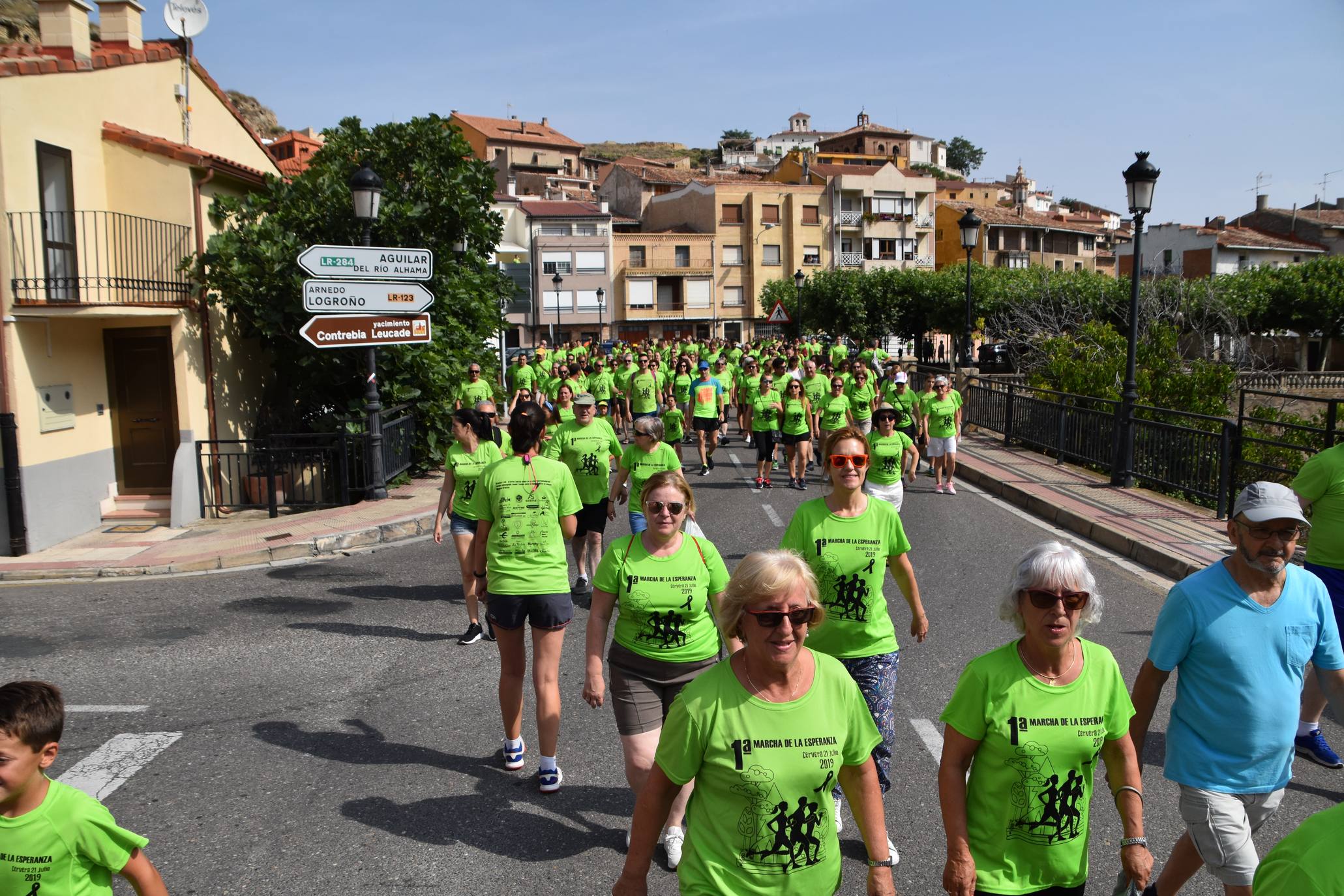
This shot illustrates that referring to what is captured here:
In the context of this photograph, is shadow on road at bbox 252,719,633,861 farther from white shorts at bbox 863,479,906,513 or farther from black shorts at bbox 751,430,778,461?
black shorts at bbox 751,430,778,461

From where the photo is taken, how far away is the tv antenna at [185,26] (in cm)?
1539

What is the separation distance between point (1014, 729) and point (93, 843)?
2.57m

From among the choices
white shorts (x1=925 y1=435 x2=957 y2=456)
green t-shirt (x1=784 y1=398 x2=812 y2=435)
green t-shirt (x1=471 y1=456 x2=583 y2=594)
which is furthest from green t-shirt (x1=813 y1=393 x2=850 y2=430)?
green t-shirt (x1=471 y1=456 x2=583 y2=594)

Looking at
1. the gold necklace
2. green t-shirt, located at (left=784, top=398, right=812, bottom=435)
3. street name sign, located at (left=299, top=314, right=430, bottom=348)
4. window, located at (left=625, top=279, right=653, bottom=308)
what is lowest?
green t-shirt, located at (left=784, top=398, right=812, bottom=435)

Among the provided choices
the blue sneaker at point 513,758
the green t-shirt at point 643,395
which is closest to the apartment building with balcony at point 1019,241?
the green t-shirt at point 643,395

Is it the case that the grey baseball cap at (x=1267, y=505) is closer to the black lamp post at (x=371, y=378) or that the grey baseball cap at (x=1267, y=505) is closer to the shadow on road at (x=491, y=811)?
the shadow on road at (x=491, y=811)

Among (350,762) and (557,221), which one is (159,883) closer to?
(350,762)

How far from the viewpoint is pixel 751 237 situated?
71.2 meters

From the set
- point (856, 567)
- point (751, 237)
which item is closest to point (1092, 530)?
point (856, 567)

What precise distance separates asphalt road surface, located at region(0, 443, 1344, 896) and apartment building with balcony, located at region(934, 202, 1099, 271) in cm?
6650

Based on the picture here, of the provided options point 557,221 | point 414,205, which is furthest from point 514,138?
point 414,205

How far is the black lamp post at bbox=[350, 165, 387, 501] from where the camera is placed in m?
13.4

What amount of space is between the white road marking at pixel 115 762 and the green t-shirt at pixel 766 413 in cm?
986

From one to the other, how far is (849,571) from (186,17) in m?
15.5
